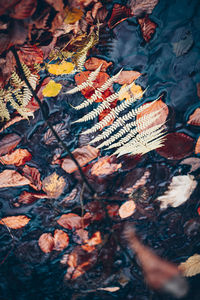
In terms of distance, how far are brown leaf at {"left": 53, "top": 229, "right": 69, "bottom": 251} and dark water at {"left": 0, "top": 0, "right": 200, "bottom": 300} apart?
4cm

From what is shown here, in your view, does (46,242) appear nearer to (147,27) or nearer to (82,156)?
(82,156)

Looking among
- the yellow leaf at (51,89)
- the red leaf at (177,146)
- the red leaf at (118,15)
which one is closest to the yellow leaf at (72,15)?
the red leaf at (118,15)

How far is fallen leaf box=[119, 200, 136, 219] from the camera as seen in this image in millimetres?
1030

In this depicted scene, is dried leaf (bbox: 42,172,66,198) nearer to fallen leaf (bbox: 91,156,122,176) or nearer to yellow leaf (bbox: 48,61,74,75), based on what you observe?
fallen leaf (bbox: 91,156,122,176)

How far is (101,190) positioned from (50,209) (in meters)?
0.36

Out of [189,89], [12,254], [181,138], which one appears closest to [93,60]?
[189,89]

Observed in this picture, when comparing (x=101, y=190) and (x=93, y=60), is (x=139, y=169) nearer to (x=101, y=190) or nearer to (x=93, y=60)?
(x=101, y=190)

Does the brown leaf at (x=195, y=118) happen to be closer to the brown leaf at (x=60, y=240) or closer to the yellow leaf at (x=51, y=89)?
the yellow leaf at (x=51, y=89)

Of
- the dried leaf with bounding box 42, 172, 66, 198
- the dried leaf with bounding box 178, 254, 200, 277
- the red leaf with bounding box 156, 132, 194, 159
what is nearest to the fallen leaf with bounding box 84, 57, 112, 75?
the red leaf with bounding box 156, 132, 194, 159

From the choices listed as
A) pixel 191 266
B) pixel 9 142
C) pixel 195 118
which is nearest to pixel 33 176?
pixel 9 142

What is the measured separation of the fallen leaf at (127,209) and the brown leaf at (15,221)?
628 millimetres

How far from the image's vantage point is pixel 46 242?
1.05 metres

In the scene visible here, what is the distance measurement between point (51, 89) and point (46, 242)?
996 mm

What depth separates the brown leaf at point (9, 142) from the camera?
84 cm
